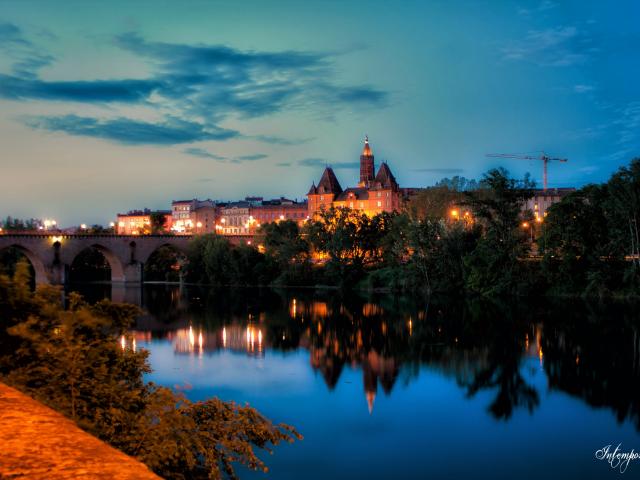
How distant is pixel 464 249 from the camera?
5997 centimetres

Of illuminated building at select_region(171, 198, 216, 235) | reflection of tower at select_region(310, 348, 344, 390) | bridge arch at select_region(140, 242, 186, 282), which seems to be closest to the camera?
reflection of tower at select_region(310, 348, 344, 390)

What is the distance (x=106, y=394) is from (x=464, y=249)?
5231 cm

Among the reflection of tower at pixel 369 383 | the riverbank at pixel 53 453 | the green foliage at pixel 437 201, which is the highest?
the green foliage at pixel 437 201

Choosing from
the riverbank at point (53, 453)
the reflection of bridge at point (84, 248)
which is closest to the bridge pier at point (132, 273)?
the reflection of bridge at point (84, 248)

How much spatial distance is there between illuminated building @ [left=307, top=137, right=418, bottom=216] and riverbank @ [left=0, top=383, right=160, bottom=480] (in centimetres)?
10397

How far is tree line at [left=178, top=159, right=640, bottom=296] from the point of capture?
5106 cm

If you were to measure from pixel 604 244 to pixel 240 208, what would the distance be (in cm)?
9465

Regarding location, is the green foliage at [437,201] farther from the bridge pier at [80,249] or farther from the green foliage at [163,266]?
the green foliage at [163,266]

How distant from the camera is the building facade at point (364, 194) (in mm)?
114188

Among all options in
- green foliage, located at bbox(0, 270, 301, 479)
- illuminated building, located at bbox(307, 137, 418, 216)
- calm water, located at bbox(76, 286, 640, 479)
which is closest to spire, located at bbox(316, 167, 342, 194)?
illuminated building, located at bbox(307, 137, 418, 216)

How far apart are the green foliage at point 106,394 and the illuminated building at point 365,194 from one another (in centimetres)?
9847

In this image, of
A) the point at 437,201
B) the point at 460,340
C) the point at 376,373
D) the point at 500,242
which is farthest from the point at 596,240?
the point at 376,373

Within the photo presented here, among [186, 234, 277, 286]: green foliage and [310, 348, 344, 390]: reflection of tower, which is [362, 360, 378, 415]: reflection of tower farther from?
[186, 234, 277, 286]: green foliage

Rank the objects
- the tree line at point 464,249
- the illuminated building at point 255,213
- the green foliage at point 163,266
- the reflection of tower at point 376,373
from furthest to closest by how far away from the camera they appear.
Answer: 1. the illuminated building at point 255,213
2. the green foliage at point 163,266
3. the tree line at point 464,249
4. the reflection of tower at point 376,373
